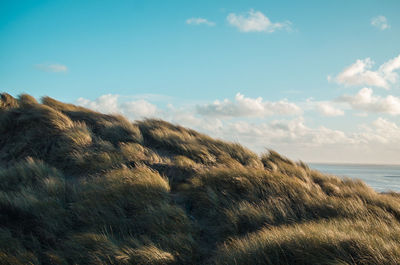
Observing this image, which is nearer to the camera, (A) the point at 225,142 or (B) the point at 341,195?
(B) the point at 341,195

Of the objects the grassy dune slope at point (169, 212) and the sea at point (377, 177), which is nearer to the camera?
the grassy dune slope at point (169, 212)

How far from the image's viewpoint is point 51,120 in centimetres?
933

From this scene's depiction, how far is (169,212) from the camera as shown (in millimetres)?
4910

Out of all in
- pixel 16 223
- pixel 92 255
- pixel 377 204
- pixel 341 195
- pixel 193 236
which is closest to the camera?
pixel 92 255

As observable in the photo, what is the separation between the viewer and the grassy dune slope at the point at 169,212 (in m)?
3.75

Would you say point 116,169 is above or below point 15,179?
above

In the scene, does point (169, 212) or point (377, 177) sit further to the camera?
point (377, 177)

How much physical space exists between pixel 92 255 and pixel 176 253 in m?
1.10

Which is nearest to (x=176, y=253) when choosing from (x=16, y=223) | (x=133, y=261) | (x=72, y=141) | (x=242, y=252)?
(x=133, y=261)

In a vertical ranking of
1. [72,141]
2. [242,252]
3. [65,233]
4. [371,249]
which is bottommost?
[65,233]

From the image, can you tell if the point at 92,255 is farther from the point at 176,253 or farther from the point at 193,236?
the point at 193,236

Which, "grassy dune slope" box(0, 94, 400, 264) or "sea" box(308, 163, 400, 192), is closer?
"grassy dune slope" box(0, 94, 400, 264)

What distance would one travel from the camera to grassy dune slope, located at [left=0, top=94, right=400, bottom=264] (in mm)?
3746

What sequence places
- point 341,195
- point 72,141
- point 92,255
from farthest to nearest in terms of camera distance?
1. point 72,141
2. point 341,195
3. point 92,255
